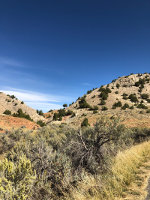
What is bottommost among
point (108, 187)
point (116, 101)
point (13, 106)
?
point (108, 187)

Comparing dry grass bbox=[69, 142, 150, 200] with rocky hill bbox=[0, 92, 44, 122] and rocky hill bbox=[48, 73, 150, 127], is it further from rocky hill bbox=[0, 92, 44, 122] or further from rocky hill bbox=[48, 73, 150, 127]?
rocky hill bbox=[0, 92, 44, 122]

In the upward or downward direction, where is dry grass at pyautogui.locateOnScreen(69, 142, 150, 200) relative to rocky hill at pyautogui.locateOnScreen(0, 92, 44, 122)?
downward

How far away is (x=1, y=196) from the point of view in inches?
106

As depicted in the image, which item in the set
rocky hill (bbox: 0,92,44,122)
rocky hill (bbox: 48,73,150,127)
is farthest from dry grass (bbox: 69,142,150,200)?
rocky hill (bbox: 0,92,44,122)

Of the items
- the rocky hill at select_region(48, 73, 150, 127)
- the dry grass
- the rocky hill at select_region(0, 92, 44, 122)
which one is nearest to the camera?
the dry grass

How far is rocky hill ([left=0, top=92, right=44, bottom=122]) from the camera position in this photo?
41.4 meters

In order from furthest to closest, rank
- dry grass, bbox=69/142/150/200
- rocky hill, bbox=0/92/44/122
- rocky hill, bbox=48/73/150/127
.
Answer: rocky hill, bbox=0/92/44/122 → rocky hill, bbox=48/73/150/127 → dry grass, bbox=69/142/150/200

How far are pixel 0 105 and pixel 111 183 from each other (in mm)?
46461

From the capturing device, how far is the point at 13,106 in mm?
43375

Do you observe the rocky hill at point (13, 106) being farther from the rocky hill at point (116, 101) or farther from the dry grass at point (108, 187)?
the dry grass at point (108, 187)

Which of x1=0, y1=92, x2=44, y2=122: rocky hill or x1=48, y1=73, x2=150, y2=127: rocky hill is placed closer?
x1=48, y1=73, x2=150, y2=127: rocky hill

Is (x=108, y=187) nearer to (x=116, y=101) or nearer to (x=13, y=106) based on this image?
(x=116, y=101)

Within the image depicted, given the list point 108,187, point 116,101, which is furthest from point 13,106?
point 108,187

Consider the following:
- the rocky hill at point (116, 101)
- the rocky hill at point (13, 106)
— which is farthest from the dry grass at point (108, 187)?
the rocky hill at point (13, 106)
